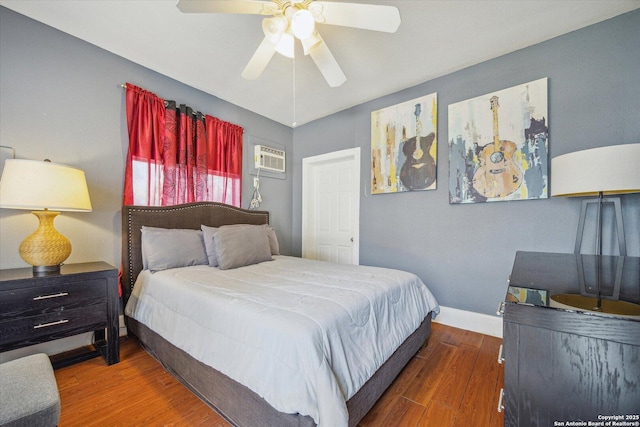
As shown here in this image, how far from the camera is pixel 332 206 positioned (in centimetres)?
384

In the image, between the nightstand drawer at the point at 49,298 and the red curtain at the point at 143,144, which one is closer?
the nightstand drawer at the point at 49,298

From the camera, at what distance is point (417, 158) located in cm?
289

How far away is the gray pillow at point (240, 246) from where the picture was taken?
231cm

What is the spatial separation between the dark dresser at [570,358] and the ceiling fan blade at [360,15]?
4.96 ft

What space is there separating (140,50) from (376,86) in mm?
2434

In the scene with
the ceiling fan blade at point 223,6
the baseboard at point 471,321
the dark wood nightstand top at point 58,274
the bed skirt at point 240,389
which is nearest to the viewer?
the bed skirt at point 240,389

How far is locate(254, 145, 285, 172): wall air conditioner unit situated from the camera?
11.7 ft

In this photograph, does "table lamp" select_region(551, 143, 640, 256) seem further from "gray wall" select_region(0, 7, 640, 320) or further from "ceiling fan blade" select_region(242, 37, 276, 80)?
"ceiling fan blade" select_region(242, 37, 276, 80)

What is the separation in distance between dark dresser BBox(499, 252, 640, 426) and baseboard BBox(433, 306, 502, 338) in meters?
1.81

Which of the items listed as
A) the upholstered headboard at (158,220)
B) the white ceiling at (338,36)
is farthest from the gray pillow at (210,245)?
the white ceiling at (338,36)

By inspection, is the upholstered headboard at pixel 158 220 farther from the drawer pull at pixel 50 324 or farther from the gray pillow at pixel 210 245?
the drawer pull at pixel 50 324

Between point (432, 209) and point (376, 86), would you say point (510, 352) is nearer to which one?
point (432, 209)

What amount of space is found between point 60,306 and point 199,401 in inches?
46.9

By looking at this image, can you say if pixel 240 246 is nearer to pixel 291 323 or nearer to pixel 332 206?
pixel 291 323
